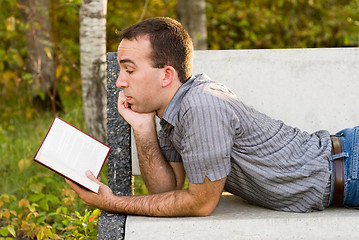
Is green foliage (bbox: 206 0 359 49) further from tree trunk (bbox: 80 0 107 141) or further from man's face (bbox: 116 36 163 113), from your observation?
man's face (bbox: 116 36 163 113)

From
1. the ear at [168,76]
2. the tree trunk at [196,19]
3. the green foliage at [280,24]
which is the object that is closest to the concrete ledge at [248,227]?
the ear at [168,76]

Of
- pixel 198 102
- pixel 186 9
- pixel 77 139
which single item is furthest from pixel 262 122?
pixel 186 9

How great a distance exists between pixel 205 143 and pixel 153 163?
1.80 feet

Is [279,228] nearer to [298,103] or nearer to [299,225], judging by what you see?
[299,225]

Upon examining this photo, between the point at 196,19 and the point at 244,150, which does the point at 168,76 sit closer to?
the point at 244,150

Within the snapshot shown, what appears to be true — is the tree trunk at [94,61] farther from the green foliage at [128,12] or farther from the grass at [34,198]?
the green foliage at [128,12]

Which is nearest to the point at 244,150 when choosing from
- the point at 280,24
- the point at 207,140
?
the point at 207,140

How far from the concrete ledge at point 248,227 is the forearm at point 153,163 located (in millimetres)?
369

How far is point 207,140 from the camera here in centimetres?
241

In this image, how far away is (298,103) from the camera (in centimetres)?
319

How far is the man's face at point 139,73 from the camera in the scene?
258 centimetres

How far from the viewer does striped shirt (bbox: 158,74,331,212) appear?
243cm

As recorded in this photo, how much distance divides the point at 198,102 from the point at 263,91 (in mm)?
843

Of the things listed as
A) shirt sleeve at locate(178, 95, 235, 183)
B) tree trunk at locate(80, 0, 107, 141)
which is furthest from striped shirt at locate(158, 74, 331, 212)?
tree trunk at locate(80, 0, 107, 141)
